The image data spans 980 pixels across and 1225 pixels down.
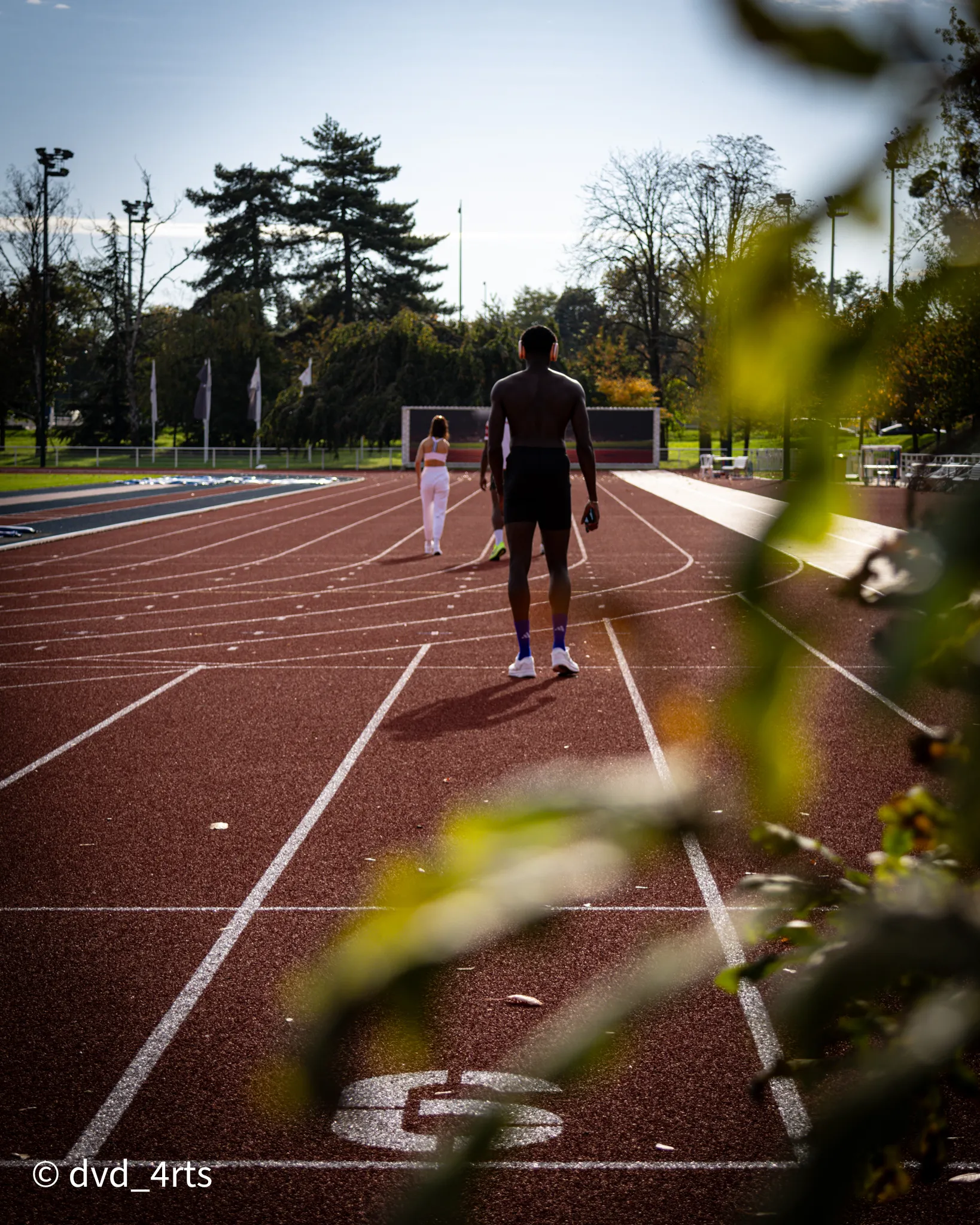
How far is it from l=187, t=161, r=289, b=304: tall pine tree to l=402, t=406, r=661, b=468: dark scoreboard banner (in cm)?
2103

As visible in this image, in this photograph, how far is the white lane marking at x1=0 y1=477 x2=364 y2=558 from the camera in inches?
782

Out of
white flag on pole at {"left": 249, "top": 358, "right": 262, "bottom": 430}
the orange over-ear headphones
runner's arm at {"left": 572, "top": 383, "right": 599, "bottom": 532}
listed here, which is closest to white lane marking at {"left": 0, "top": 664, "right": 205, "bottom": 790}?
runner's arm at {"left": 572, "top": 383, "right": 599, "bottom": 532}

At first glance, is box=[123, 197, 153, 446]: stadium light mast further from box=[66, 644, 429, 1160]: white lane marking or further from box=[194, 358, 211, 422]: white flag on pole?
box=[66, 644, 429, 1160]: white lane marking

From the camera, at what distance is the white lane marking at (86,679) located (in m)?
9.42

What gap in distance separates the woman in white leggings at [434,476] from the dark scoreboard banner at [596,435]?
4110cm

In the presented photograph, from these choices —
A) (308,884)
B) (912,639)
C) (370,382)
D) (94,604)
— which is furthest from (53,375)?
(912,639)

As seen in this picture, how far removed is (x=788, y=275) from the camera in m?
0.66

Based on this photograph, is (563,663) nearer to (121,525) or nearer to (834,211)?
(834,211)

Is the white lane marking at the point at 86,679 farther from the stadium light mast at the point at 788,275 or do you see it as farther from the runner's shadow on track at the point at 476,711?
the stadium light mast at the point at 788,275

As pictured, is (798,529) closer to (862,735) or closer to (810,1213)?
(862,735)

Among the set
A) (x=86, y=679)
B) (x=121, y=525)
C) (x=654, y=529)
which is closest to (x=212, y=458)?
(x=121, y=525)

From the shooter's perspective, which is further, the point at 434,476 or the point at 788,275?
the point at 434,476

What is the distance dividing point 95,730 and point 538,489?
3016mm

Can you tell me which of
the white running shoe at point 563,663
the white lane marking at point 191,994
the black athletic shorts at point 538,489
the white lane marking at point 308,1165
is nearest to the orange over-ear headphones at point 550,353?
the black athletic shorts at point 538,489
